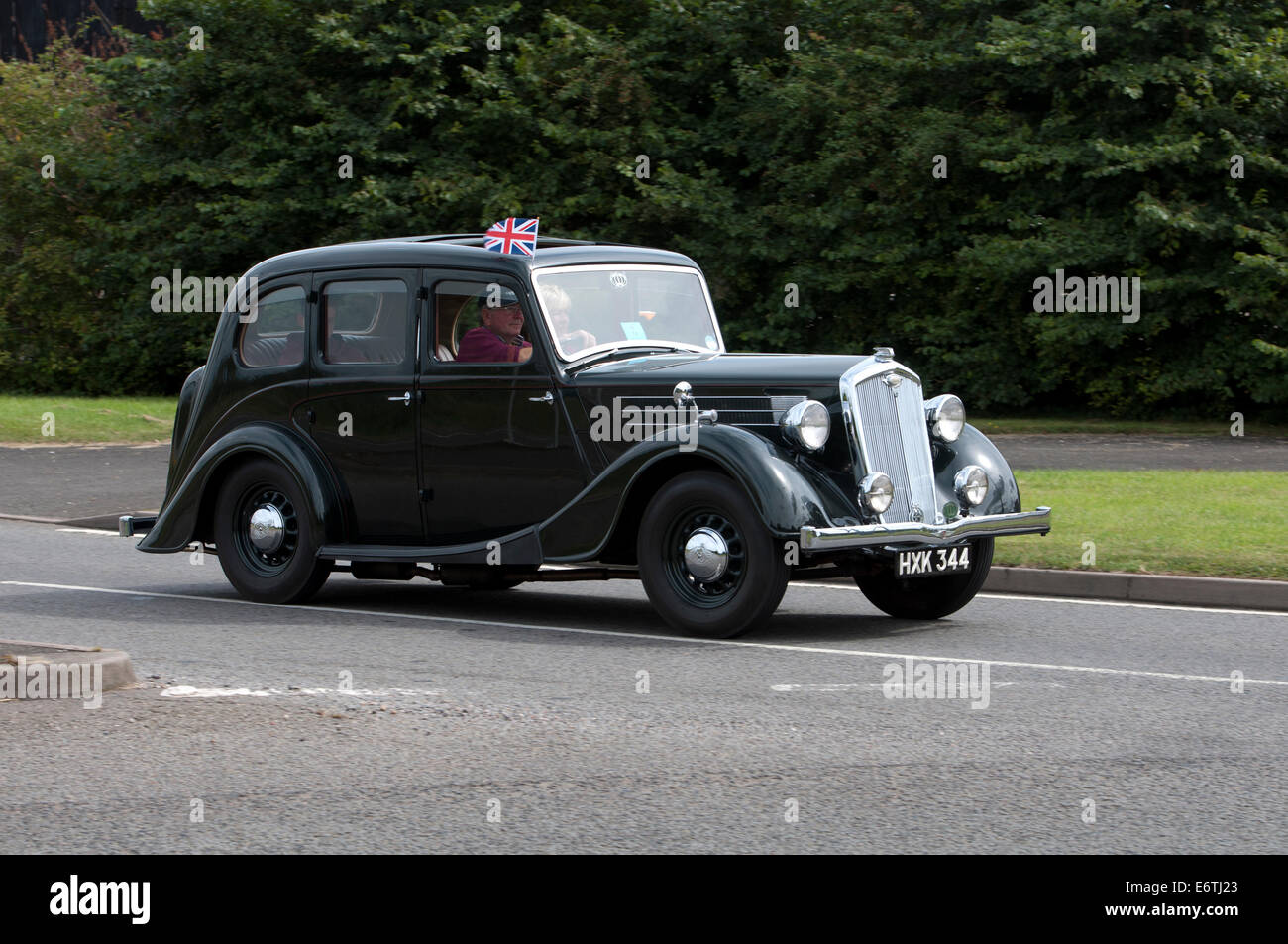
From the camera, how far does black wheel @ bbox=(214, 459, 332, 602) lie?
1011 cm

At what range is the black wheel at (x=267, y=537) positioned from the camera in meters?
10.1

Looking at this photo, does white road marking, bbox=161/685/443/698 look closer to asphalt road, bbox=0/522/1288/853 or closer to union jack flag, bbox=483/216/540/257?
asphalt road, bbox=0/522/1288/853

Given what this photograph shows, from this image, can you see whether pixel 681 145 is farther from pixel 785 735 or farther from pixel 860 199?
pixel 785 735

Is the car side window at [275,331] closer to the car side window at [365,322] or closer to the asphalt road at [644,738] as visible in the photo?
the car side window at [365,322]

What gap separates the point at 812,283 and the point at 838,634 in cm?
1707

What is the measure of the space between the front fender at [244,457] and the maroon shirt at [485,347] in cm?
119

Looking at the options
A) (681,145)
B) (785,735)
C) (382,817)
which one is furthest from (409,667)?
(681,145)

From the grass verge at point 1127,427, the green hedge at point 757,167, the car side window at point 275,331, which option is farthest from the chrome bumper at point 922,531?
the green hedge at point 757,167

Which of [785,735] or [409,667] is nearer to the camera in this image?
[785,735]

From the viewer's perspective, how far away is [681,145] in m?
27.5

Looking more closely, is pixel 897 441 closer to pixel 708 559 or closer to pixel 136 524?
pixel 708 559

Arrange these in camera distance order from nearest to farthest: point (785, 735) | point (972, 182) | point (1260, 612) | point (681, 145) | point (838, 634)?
point (785, 735) → point (838, 634) → point (1260, 612) → point (972, 182) → point (681, 145)

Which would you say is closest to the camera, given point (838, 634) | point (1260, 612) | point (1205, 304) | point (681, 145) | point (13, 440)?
point (838, 634)

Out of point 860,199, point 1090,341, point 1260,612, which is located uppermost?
point 860,199
